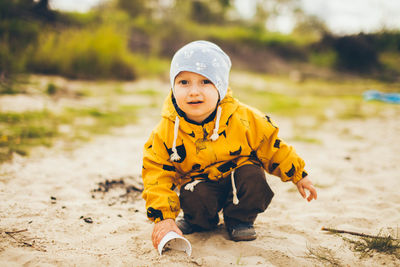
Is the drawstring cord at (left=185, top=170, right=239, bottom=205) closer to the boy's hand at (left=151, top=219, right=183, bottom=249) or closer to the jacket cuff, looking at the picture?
the boy's hand at (left=151, top=219, right=183, bottom=249)

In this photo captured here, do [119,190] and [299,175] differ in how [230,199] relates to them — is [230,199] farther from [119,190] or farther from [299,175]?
[119,190]

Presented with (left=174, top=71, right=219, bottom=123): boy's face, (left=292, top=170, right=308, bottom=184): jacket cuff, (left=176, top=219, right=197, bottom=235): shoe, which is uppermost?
(left=174, top=71, right=219, bottom=123): boy's face

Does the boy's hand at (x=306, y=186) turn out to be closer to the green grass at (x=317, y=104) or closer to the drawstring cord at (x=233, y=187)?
the drawstring cord at (x=233, y=187)

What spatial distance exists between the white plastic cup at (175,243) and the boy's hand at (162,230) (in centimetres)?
3

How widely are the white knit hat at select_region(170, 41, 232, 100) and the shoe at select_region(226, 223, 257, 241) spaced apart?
753 mm

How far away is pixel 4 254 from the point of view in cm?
145

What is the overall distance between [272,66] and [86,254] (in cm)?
1446

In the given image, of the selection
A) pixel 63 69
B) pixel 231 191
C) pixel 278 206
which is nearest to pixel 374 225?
pixel 278 206

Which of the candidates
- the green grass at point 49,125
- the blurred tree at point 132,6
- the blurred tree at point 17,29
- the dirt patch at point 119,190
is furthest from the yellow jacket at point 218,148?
the blurred tree at point 132,6

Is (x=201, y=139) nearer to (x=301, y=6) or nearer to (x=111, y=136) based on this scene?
(x=111, y=136)

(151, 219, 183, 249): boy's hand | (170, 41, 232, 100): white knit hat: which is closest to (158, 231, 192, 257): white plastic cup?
(151, 219, 183, 249): boy's hand

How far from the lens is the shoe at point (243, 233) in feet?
5.70

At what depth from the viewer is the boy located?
171 centimetres

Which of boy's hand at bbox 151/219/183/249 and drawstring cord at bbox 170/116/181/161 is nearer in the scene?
boy's hand at bbox 151/219/183/249
